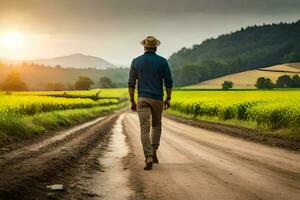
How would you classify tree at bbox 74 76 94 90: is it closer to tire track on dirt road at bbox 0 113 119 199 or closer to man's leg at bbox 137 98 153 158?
tire track on dirt road at bbox 0 113 119 199

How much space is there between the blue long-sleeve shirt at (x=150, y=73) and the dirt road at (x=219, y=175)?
1651 millimetres

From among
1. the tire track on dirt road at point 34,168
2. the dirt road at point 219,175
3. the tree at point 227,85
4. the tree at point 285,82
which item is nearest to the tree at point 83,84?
the tree at point 227,85

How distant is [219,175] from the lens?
384 inches

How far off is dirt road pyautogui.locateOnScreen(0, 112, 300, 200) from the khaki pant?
1.75 ft

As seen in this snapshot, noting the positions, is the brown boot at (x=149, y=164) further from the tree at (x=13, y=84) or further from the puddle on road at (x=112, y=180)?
the tree at (x=13, y=84)

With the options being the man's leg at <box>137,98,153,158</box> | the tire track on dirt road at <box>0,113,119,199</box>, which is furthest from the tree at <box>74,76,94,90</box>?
the man's leg at <box>137,98,153,158</box>

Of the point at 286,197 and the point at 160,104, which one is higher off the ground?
the point at 160,104

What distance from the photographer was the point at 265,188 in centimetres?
820

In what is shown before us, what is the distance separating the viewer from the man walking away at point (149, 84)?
460 inches

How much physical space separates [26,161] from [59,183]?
262 cm

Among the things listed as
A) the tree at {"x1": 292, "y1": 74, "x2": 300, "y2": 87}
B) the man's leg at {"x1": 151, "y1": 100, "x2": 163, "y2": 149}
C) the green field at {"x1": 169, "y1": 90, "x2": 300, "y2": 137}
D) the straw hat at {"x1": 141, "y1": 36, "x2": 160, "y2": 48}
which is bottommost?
the green field at {"x1": 169, "y1": 90, "x2": 300, "y2": 137}

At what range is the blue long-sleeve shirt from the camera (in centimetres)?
1177

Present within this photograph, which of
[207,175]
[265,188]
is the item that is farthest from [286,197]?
[207,175]

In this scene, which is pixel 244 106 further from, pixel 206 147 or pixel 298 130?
pixel 206 147
